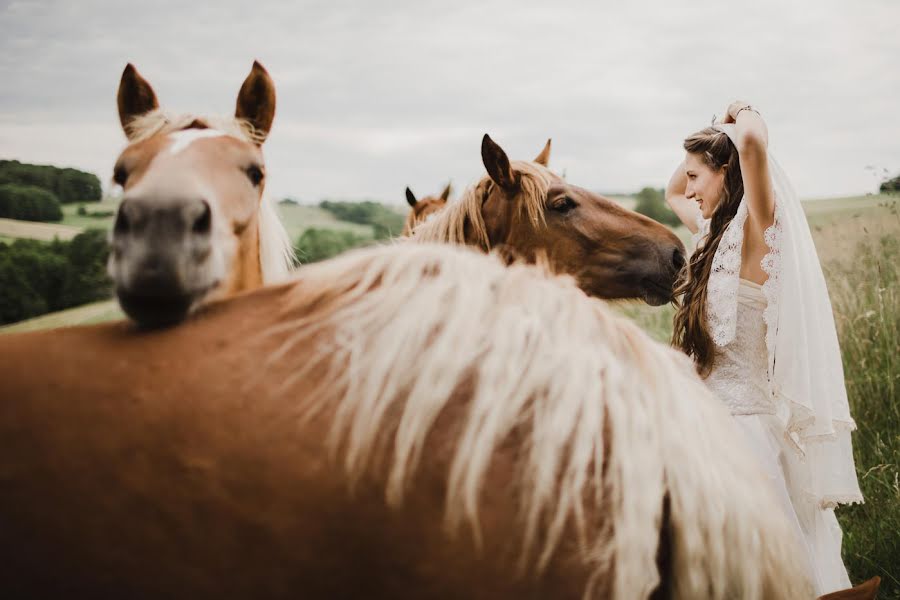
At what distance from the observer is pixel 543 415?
1.11 metres

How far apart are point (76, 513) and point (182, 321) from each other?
383 mm

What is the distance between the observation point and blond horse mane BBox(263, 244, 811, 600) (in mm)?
1067

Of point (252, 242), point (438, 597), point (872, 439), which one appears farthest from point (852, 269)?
point (438, 597)

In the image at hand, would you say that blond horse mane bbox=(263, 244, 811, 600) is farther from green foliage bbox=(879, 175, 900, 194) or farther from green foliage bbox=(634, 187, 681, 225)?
green foliage bbox=(634, 187, 681, 225)

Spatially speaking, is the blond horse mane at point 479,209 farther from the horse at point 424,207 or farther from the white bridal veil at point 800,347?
the horse at point 424,207

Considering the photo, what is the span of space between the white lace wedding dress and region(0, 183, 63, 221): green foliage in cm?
535

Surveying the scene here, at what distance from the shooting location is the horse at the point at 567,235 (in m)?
3.91

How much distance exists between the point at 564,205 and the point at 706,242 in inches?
35.8

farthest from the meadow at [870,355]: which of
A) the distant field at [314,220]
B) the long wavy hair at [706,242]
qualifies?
the distant field at [314,220]

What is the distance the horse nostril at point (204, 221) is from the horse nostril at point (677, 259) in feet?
10.0

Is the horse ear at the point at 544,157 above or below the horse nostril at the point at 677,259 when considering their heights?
above

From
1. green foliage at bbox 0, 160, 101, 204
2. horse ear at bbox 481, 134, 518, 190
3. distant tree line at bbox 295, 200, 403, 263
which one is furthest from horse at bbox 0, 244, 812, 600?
distant tree line at bbox 295, 200, 403, 263

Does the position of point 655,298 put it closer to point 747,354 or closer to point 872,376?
point 747,354

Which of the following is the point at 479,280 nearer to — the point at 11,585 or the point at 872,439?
the point at 11,585
